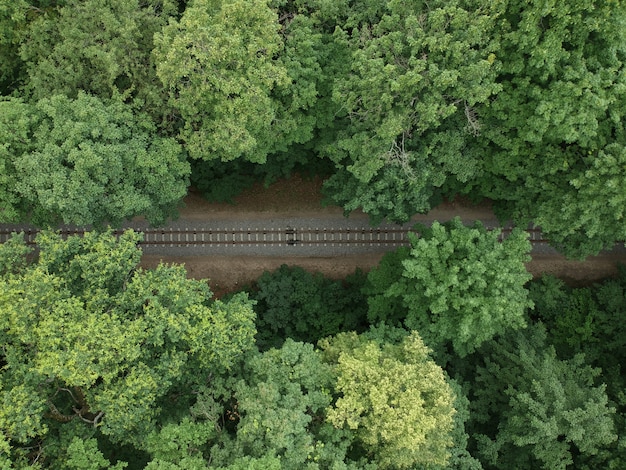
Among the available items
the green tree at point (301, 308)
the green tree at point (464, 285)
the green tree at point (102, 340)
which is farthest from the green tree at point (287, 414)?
the green tree at point (301, 308)

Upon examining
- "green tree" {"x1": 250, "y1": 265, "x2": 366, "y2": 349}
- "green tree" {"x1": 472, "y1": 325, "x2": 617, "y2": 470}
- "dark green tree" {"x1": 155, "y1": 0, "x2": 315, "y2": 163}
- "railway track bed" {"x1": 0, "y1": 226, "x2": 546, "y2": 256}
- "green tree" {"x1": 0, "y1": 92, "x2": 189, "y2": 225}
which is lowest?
"green tree" {"x1": 472, "y1": 325, "x2": 617, "y2": 470}

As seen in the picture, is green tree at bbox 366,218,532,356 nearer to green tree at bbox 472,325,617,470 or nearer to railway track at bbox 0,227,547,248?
green tree at bbox 472,325,617,470

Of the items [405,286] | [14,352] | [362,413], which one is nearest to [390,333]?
[405,286]

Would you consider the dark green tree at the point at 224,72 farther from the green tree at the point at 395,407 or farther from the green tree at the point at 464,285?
the green tree at the point at 395,407

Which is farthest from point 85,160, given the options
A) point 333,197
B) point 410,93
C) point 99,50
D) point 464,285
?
point 464,285

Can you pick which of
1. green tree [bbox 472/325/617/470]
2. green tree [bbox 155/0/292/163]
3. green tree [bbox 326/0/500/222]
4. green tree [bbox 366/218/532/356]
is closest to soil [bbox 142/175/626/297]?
green tree [bbox 472/325/617/470]

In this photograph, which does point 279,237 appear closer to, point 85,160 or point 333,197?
point 333,197

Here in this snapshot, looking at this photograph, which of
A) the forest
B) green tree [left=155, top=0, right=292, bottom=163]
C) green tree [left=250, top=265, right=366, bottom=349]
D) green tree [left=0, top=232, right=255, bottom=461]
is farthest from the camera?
green tree [left=250, top=265, right=366, bottom=349]
